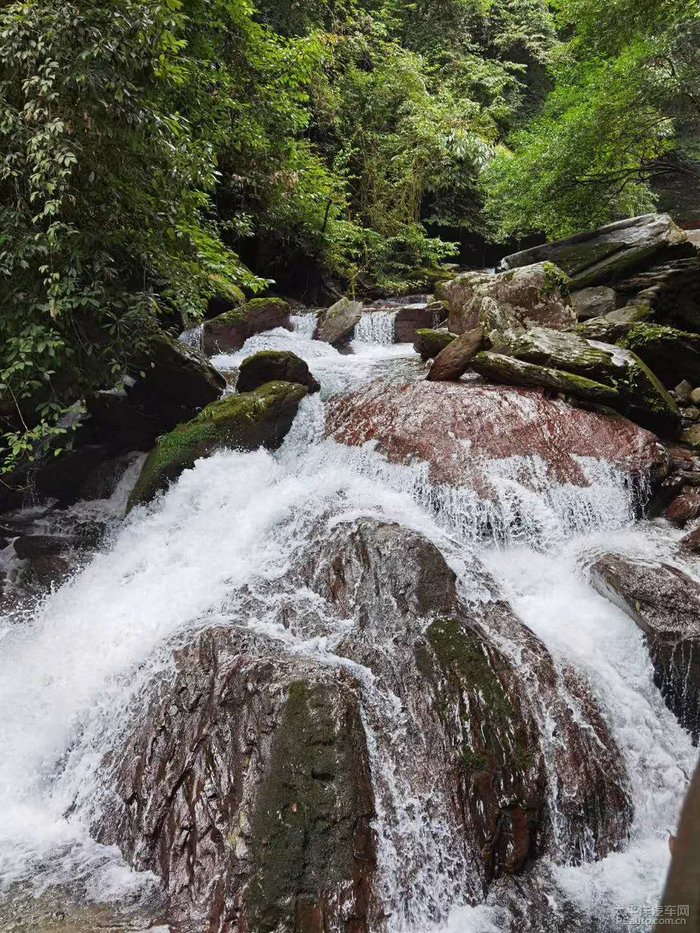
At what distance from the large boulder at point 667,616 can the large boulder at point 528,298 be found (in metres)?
5.39

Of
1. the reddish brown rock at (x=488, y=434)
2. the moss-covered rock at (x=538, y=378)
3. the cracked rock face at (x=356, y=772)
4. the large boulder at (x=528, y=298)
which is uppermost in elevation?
the large boulder at (x=528, y=298)

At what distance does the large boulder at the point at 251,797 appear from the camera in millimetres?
3342

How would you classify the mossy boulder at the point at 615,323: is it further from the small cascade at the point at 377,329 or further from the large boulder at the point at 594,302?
the small cascade at the point at 377,329

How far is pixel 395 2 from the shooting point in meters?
20.5

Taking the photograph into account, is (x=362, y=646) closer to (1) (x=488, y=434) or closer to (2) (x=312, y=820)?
(2) (x=312, y=820)

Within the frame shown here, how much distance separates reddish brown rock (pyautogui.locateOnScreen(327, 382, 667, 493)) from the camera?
271 inches

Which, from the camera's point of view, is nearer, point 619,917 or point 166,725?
point 619,917

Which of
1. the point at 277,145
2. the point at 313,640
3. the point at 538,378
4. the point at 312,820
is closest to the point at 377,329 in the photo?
the point at 277,145

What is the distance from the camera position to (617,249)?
34.8 feet

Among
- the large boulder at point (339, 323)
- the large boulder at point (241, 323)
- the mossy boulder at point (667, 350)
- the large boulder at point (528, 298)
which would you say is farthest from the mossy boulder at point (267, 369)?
the mossy boulder at point (667, 350)

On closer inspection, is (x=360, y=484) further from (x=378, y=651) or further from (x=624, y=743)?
(x=624, y=743)

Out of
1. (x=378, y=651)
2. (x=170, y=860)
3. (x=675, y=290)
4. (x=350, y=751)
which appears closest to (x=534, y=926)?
(x=350, y=751)

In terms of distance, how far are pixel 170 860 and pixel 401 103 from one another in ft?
69.0

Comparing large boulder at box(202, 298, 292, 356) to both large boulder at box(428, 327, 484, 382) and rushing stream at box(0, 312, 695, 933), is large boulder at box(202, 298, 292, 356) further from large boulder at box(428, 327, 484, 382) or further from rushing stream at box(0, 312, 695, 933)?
large boulder at box(428, 327, 484, 382)
